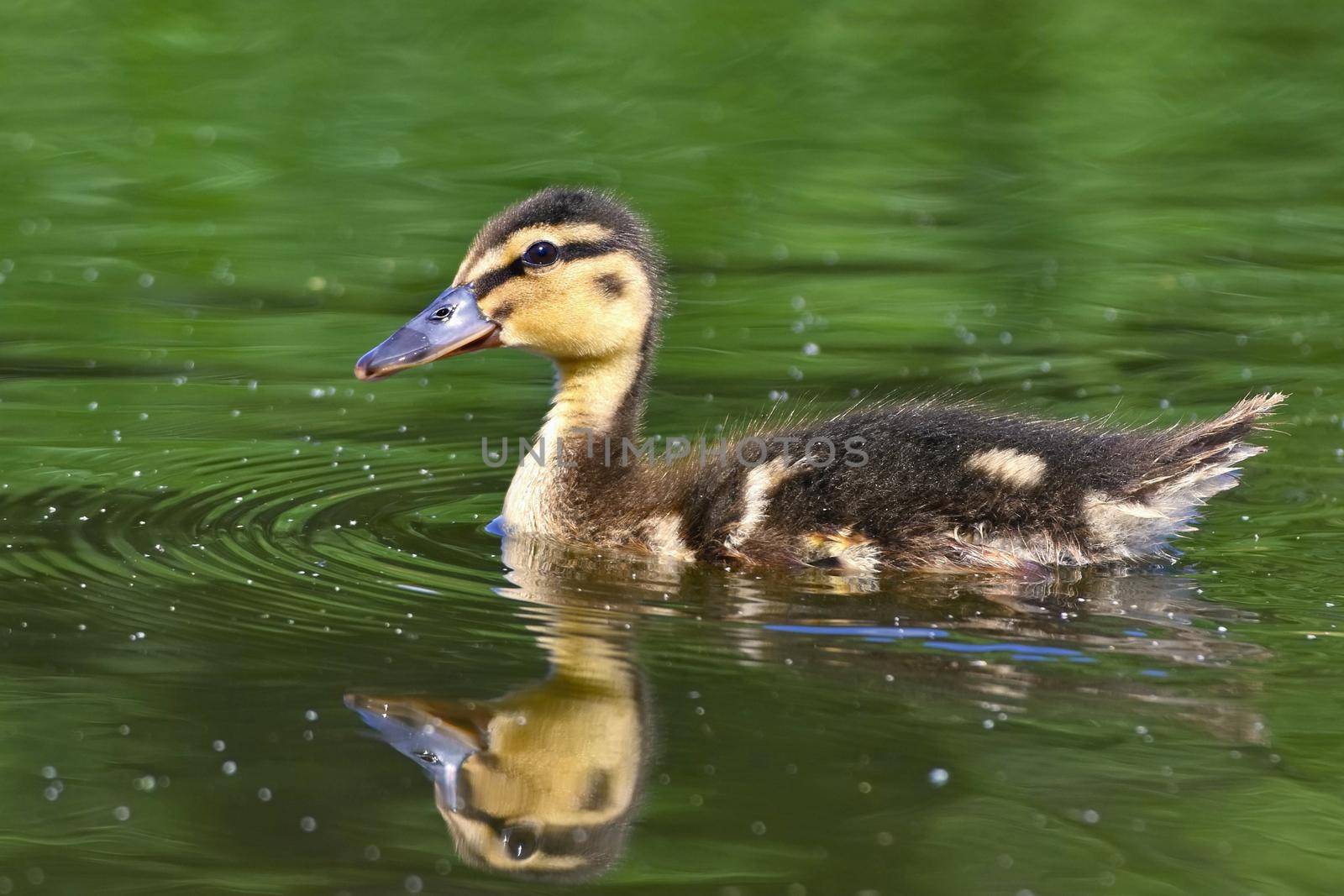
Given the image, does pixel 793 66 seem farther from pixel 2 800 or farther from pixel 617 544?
pixel 2 800

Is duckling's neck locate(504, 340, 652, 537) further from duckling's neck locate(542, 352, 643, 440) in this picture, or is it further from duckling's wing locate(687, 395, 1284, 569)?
duckling's wing locate(687, 395, 1284, 569)

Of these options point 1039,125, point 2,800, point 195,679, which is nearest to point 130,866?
point 2,800

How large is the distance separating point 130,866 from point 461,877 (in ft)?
2.27

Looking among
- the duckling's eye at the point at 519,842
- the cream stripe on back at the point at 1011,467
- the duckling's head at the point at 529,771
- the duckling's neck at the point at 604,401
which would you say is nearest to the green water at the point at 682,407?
the duckling's head at the point at 529,771

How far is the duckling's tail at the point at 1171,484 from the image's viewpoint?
235 inches

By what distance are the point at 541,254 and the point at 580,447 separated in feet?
2.19

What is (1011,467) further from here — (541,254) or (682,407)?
(682,407)

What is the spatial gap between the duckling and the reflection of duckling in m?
1.11

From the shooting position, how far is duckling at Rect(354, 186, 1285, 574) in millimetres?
5957

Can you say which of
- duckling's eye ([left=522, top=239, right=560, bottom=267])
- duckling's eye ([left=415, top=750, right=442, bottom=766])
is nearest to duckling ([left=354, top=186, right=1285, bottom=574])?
duckling's eye ([left=522, top=239, right=560, bottom=267])

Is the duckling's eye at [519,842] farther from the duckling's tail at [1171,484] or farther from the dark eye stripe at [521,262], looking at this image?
the dark eye stripe at [521,262]

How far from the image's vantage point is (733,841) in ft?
13.5

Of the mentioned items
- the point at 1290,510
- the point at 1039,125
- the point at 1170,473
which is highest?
the point at 1170,473

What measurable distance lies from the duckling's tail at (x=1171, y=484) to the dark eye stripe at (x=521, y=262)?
6.19ft
